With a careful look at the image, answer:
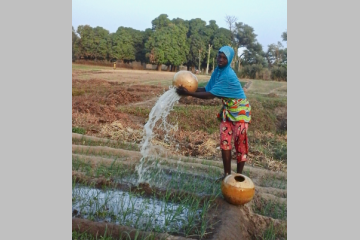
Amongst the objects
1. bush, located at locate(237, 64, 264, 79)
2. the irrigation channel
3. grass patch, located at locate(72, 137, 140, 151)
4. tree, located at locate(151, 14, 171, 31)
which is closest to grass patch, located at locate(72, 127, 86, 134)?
grass patch, located at locate(72, 137, 140, 151)

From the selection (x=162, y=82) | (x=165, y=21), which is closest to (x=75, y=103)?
(x=162, y=82)

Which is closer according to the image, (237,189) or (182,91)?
(237,189)

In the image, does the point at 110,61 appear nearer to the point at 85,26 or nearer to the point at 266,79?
the point at 85,26

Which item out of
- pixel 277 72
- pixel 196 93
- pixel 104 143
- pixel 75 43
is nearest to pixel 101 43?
pixel 75 43

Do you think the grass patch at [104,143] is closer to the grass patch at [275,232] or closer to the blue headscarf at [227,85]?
the blue headscarf at [227,85]

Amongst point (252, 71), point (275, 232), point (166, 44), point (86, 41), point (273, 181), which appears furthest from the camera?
point (252, 71)

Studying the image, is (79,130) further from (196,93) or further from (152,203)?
(196,93)

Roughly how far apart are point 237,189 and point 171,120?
645 cm

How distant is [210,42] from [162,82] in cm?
238

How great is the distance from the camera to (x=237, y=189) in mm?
3252

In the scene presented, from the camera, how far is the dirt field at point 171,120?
326cm

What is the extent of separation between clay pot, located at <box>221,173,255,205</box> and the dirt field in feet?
0.36

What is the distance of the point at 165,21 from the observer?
12.2 m

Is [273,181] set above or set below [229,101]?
below
